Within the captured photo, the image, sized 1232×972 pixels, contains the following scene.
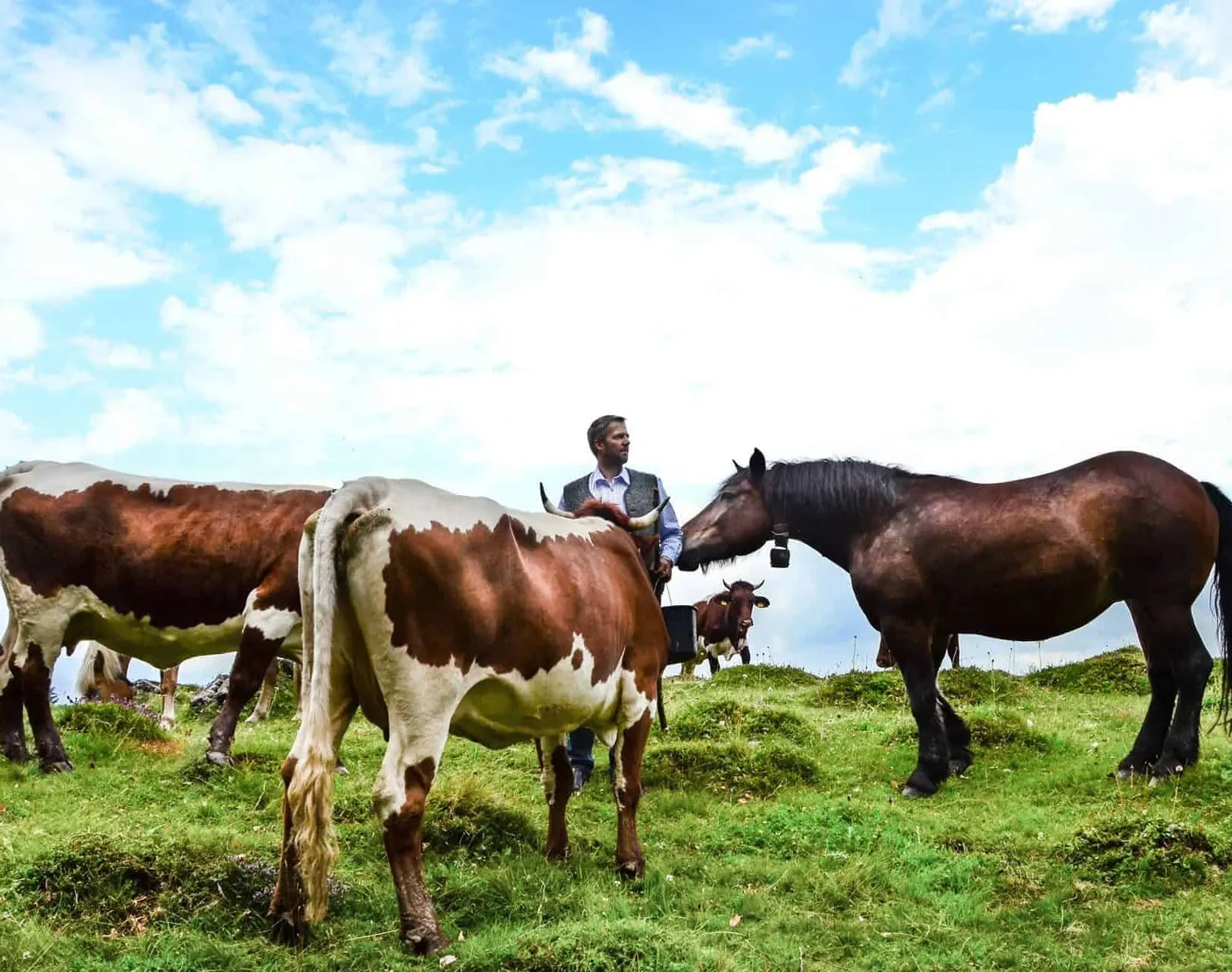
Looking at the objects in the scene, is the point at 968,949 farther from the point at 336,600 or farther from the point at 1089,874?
the point at 336,600

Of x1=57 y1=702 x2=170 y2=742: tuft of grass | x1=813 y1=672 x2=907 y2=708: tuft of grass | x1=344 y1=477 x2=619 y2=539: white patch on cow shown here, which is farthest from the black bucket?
x1=813 y1=672 x2=907 y2=708: tuft of grass

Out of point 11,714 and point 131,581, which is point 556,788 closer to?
point 131,581

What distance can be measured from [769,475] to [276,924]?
7174 millimetres

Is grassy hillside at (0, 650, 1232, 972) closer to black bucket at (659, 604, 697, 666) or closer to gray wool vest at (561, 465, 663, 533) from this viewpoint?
black bucket at (659, 604, 697, 666)

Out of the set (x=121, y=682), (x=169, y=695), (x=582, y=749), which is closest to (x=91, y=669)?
(x=121, y=682)

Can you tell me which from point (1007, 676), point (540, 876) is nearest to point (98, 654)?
point (540, 876)

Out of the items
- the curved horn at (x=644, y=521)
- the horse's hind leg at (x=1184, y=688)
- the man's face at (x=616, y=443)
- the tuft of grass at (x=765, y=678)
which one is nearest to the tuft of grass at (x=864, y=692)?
the tuft of grass at (x=765, y=678)

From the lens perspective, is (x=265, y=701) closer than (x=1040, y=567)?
No

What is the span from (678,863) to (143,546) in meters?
5.31

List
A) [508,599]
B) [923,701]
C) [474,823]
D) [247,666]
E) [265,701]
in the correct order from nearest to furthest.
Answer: [508,599], [474,823], [247,666], [923,701], [265,701]

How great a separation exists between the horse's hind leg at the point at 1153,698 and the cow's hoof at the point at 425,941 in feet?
22.2

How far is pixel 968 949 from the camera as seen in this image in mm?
6781

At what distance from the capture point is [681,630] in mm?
9625

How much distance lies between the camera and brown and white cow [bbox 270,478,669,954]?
6.03m
